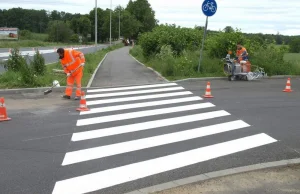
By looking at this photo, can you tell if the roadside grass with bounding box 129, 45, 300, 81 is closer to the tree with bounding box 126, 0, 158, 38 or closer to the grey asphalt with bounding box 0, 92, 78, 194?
the grey asphalt with bounding box 0, 92, 78, 194

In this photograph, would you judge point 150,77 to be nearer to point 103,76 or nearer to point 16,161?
point 103,76

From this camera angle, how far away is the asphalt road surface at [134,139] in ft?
17.5

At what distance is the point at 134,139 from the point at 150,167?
161 centimetres

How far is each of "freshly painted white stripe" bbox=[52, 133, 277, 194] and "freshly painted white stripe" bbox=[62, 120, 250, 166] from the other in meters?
0.68

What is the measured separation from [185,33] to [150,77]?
22.2ft

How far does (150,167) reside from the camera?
226 inches

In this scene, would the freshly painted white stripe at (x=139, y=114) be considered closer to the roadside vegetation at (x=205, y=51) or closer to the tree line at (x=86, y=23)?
the roadside vegetation at (x=205, y=51)

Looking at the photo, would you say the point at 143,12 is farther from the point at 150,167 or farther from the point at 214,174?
the point at 214,174

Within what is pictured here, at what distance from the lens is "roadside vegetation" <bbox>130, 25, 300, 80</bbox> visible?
18.5m

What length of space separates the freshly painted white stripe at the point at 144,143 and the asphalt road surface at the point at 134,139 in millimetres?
18

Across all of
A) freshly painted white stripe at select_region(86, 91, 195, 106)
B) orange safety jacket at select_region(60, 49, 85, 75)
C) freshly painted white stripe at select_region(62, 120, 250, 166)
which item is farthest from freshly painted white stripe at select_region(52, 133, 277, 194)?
orange safety jacket at select_region(60, 49, 85, 75)

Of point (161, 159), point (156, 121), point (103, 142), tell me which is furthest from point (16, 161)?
point (156, 121)

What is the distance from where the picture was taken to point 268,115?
9711 millimetres

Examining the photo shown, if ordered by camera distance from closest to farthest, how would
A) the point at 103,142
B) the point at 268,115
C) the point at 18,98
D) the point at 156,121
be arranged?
the point at 103,142
the point at 156,121
the point at 268,115
the point at 18,98
